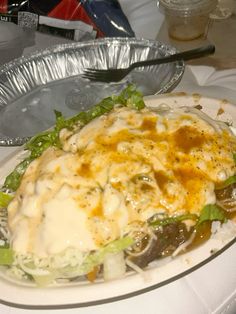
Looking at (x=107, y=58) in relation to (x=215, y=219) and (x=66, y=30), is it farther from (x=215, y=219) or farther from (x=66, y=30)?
(x=215, y=219)

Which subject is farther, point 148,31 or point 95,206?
point 148,31

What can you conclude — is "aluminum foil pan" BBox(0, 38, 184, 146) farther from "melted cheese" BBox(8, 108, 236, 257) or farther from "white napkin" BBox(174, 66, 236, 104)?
"melted cheese" BBox(8, 108, 236, 257)

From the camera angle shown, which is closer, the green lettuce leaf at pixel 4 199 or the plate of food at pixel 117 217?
the plate of food at pixel 117 217

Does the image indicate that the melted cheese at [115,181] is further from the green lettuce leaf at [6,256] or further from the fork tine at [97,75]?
the fork tine at [97,75]

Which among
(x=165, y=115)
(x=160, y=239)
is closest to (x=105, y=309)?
(x=160, y=239)

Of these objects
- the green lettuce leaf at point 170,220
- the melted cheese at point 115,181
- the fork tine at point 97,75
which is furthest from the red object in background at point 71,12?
the green lettuce leaf at point 170,220

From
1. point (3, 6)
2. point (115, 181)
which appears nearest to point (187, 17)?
point (3, 6)

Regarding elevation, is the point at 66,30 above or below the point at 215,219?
below

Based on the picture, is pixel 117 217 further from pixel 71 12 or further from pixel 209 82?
pixel 71 12
